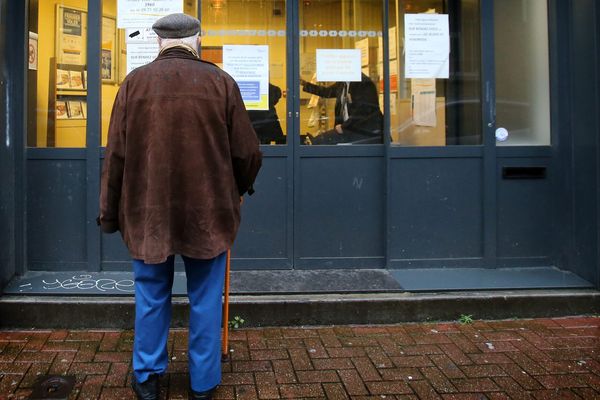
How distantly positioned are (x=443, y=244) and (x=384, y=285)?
32.0 inches

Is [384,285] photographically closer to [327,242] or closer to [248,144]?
[327,242]

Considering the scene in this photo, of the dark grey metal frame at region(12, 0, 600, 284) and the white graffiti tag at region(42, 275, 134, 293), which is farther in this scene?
the dark grey metal frame at region(12, 0, 600, 284)

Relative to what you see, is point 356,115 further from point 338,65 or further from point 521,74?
point 521,74

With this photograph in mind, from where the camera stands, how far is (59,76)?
16.4ft

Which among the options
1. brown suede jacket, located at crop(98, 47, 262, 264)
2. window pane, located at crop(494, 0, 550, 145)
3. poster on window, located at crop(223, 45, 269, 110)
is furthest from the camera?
window pane, located at crop(494, 0, 550, 145)

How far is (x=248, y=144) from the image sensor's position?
10.1ft

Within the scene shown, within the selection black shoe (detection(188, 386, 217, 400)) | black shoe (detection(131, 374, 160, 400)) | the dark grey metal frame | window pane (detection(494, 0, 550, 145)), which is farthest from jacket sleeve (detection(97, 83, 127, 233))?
window pane (detection(494, 0, 550, 145))

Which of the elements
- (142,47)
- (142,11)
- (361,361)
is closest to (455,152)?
(361,361)

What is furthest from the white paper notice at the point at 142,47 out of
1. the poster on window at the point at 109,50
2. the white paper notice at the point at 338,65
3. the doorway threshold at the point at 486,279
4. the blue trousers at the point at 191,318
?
the doorway threshold at the point at 486,279

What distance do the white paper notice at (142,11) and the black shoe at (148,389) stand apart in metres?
3.06

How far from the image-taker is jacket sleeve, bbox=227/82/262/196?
3039 mm

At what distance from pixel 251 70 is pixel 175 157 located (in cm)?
234

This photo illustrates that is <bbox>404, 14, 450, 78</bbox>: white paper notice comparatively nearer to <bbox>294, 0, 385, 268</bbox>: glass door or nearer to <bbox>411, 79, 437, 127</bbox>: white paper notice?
<bbox>411, 79, 437, 127</bbox>: white paper notice

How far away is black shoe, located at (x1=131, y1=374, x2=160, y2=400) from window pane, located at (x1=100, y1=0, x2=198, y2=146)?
2.48m
